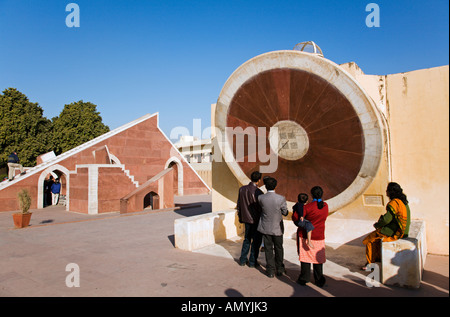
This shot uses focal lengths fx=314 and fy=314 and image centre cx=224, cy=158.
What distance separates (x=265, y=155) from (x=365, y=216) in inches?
97.7

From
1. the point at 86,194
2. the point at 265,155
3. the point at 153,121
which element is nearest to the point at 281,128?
the point at 265,155

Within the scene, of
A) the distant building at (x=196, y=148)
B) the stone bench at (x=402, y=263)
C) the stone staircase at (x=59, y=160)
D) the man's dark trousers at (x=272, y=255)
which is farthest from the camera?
the distant building at (x=196, y=148)

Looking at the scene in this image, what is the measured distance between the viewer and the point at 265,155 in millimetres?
7320

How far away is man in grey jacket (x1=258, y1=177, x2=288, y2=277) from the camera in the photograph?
4.93 metres

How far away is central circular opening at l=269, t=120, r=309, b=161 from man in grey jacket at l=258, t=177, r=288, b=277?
6.80 ft

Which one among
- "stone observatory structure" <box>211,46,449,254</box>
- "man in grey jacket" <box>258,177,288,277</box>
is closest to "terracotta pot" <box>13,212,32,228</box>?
"stone observatory structure" <box>211,46,449,254</box>

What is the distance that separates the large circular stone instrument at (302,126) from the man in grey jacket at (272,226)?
6.68ft

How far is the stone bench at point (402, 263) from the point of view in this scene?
4223mm

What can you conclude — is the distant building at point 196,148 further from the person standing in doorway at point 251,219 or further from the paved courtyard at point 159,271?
the person standing in doorway at point 251,219

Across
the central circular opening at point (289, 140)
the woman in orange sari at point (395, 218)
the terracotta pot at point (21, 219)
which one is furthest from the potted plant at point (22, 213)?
the woman in orange sari at point (395, 218)

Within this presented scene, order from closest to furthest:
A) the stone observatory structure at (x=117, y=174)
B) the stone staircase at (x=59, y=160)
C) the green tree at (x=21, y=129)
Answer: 1. the stone observatory structure at (x=117, y=174)
2. the stone staircase at (x=59, y=160)
3. the green tree at (x=21, y=129)

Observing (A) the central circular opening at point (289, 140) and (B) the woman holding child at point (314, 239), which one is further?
(A) the central circular opening at point (289, 140)

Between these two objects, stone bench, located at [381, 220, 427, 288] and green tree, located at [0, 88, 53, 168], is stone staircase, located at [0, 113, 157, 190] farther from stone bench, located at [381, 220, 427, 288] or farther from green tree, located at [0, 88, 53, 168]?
stone bench, located at [381, 220, 427, 288]
